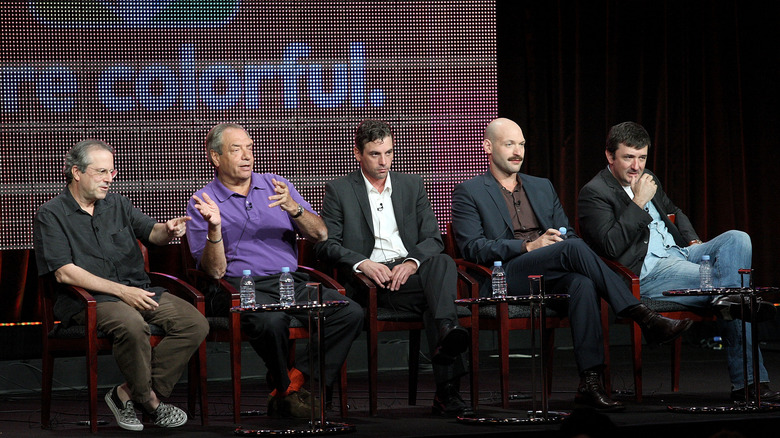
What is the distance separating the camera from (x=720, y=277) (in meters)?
4.50

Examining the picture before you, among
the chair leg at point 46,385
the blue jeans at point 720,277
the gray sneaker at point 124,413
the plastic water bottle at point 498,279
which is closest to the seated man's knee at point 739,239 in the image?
the blue jeans at point 720,277

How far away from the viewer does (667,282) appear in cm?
461

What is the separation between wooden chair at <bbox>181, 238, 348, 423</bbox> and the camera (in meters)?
4.01

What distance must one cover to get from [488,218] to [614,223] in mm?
600

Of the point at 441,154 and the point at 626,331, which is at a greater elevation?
the point at 441,154

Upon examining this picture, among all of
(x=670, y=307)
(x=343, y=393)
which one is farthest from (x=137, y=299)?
(x=670, y=307)

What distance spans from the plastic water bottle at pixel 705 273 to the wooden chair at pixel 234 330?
1609 millimetres

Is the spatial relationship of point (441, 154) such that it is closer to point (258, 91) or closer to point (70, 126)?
point (258, 91)

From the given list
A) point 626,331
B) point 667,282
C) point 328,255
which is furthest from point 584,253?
point 626,331

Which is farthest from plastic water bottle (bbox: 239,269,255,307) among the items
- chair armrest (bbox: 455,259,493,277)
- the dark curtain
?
the dark curtain

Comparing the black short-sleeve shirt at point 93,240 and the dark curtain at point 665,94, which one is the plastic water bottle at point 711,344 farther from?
the black short-sleeve shirt at point 93,240

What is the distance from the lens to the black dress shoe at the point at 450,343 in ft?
13.0

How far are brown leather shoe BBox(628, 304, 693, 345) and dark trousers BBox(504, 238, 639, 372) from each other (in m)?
0.05

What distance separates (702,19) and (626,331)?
218 cm
